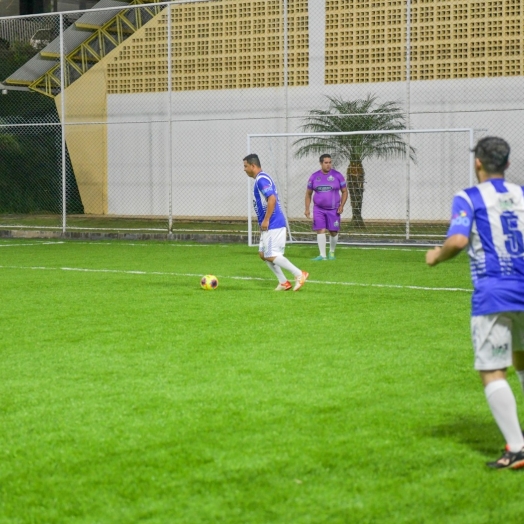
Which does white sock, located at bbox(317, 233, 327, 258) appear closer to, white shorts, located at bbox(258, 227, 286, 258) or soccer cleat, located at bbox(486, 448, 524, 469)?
white shorts, located at bbox(258, 227, 286, 258)

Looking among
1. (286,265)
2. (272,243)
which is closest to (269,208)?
(272,243)

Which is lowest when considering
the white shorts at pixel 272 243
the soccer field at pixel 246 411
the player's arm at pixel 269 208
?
the soccer field at pixel 246 411

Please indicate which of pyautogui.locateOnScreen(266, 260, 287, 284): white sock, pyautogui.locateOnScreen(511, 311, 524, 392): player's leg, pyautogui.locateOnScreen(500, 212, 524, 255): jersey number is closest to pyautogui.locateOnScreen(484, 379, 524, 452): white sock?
pyautogui.locateOnScreen(511, 311, 524, 392): player's leg

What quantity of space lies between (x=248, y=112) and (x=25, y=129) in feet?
26.5

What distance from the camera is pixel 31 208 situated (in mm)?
30828

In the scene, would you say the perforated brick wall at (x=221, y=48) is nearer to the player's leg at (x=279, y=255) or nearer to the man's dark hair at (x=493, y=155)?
the player's leg at (x=279, y=255)

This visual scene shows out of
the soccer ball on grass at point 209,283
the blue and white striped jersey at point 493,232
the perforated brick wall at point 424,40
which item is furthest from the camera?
the perforated brick wall at point 424,40

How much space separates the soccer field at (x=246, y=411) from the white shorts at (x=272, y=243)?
80cm

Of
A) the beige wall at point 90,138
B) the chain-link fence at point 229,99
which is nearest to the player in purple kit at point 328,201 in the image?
the chain-link fence at point 229,99

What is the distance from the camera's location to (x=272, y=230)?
13.1 m

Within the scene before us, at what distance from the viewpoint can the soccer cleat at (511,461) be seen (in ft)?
16.1

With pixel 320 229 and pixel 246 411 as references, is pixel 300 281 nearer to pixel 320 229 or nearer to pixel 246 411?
pixel 320 229

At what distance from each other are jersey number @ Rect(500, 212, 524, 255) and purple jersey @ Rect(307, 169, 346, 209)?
13666mm

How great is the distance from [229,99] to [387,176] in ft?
17.0
